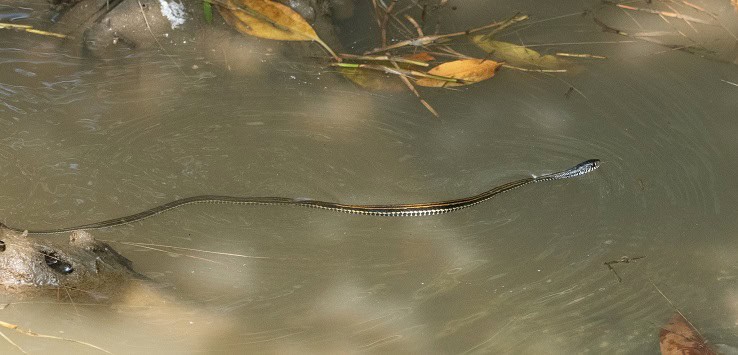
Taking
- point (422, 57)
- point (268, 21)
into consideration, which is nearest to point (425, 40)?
point (422, 57)

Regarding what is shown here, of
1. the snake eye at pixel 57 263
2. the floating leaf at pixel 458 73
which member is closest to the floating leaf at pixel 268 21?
the floating leaf at pixel 458 73

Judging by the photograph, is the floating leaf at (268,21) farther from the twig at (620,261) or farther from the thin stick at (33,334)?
the thin stick at (33,334)

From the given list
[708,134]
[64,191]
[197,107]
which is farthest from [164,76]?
[708,134]

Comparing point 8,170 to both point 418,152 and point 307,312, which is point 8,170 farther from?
point 418,152

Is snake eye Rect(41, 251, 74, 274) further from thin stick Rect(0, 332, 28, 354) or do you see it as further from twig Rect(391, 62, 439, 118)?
twig Rect(391, 62, 439, 118)

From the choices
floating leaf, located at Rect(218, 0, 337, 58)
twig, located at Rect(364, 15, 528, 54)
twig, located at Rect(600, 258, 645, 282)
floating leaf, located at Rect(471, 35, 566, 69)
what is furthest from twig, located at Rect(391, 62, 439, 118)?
twig, located at Rect(600, 258, 645, 282)

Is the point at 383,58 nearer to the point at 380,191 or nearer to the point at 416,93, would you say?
the point at 416,93
